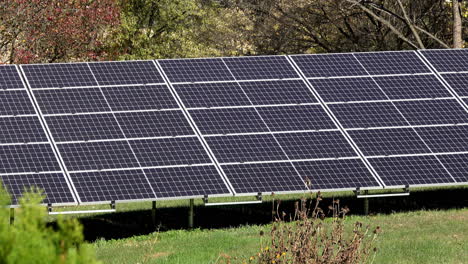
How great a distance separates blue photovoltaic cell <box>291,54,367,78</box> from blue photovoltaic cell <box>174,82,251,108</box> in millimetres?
2050

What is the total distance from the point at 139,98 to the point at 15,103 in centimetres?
249

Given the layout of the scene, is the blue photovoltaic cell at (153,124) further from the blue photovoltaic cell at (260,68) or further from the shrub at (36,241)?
the shrub at (36,241)

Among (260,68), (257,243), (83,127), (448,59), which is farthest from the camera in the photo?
(448,59)

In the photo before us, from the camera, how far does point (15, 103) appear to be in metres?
17.0

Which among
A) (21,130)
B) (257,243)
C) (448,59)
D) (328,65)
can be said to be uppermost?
(448,59)

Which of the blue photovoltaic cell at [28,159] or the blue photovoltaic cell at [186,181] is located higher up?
the blue photovoltaic cell at [28,159]

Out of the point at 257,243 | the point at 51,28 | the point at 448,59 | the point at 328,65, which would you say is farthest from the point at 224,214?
the point at 51,28

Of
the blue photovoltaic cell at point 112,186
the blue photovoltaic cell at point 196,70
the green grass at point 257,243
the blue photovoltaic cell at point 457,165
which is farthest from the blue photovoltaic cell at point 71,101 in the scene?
the blue photovoltaic cell at point 457,165

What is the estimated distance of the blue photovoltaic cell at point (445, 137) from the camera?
17734 millimetres

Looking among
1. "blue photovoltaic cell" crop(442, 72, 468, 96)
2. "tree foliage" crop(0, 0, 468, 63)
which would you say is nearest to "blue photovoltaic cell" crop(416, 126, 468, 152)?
"blue photovoltaic cell" crop(442, 72, 468, 96)

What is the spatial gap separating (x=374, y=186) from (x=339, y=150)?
127cm

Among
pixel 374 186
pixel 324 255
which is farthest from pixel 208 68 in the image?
pixel 324 255

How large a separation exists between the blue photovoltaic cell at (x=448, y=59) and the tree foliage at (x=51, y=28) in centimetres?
1578

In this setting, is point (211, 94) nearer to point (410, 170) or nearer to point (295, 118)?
point (295, 118)
